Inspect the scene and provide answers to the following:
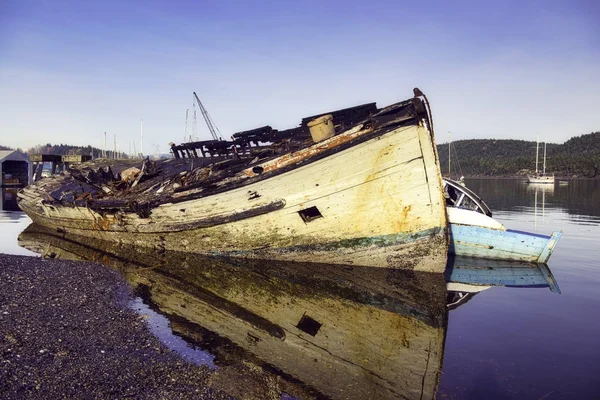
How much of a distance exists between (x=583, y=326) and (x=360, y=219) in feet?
16.9

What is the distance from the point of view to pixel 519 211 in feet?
86.2

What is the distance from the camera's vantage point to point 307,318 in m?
8.09

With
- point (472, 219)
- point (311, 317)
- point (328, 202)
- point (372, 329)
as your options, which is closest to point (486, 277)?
point (472, 219)

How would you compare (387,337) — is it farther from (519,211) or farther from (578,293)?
(519,211)

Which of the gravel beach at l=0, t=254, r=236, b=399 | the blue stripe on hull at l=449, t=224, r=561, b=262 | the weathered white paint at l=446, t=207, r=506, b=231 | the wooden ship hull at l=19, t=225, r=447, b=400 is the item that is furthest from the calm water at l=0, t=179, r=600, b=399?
the weathered white paint at l=446, t=207, r=506, b=231

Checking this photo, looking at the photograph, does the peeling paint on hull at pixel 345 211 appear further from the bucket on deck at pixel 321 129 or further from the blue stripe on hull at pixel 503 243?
the blue stripe on hull at pixel 503 243

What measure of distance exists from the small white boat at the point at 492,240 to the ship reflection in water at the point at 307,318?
0.44 meters

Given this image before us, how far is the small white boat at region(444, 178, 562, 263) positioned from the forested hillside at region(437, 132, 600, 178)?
92.5ft

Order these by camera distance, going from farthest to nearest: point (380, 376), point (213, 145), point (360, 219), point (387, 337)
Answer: point (213, 145) → point (360, 219) → point (387, 337) → point (380, 376)

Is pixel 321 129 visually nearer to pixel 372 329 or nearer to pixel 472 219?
pixel 472 219

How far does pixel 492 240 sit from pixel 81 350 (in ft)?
36.5

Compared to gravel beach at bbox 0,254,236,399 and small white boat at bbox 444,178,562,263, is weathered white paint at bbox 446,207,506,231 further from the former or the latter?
gravel beach at bbox 0,254,236,399

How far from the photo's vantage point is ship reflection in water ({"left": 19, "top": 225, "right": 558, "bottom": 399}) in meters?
5.52

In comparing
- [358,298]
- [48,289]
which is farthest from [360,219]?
[48,289]
